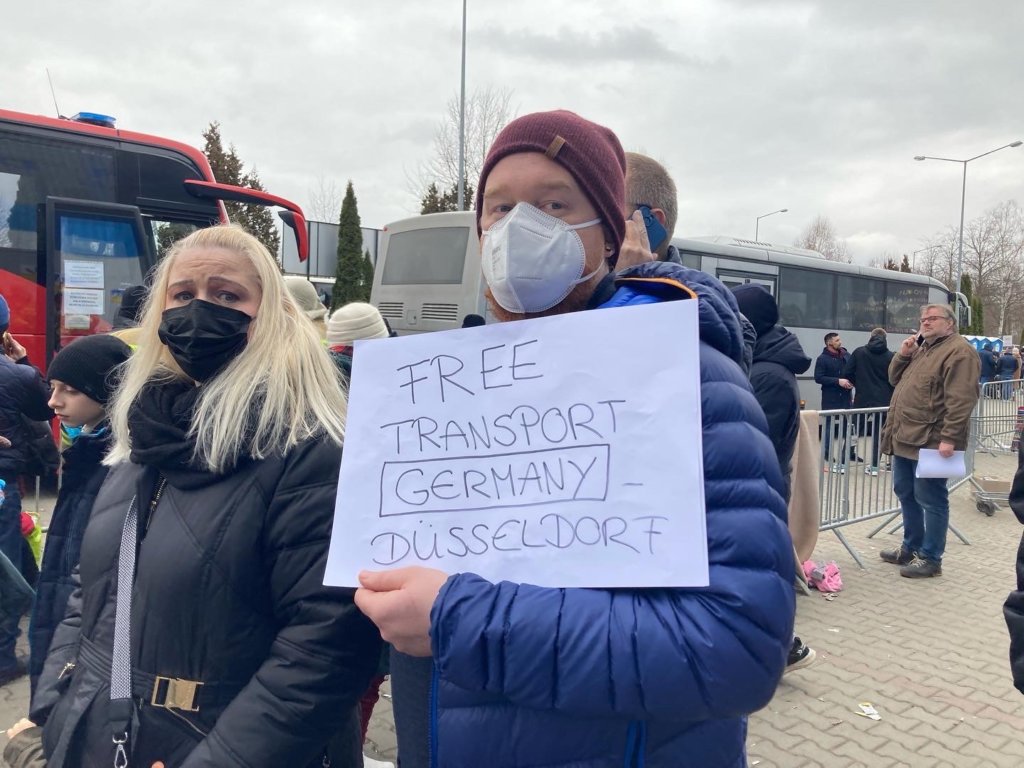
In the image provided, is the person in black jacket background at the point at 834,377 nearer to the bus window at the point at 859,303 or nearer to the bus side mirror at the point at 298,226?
the bus window at the point at 859,303

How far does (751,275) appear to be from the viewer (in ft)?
48.3

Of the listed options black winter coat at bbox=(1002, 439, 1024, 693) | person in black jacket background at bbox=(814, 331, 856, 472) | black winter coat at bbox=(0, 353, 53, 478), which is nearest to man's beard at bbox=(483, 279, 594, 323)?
black winter coat at bbox=(1002, 439, 1024, 693)

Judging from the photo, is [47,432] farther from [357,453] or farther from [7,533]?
[357,453]

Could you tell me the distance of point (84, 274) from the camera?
789 cm

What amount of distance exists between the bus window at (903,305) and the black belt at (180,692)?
751 inches

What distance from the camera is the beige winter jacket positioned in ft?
19.5

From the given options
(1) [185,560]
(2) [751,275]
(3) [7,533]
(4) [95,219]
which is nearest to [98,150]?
(4) [95,219]

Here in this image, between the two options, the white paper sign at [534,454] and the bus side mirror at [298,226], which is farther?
the bus side mirror at [298,226]

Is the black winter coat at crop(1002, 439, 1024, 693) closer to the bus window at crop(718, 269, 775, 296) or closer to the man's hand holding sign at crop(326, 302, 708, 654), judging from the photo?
the man's hand holding sign at crop(326, 302, 708, 654)

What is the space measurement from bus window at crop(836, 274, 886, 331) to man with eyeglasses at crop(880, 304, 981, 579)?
10647 mm

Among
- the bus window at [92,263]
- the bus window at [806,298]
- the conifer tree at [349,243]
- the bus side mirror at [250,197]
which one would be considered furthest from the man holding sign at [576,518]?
the conifer tree at [349,243]

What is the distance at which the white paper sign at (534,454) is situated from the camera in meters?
1.07

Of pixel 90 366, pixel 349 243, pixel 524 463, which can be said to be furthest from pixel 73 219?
pixel 349 243

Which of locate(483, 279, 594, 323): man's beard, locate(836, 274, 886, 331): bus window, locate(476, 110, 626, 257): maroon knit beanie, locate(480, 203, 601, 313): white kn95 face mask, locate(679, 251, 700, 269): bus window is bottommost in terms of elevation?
locate(483, 279, 594, 323): man's beard
